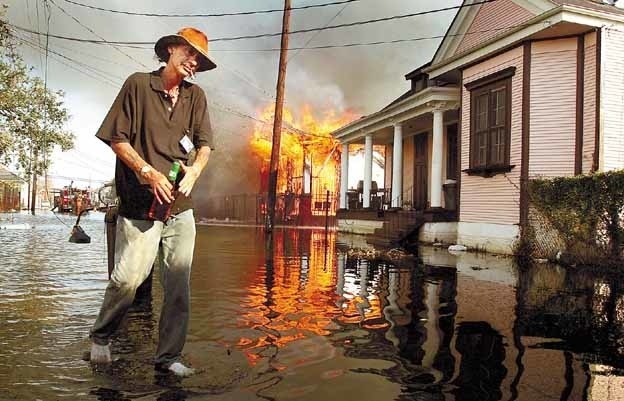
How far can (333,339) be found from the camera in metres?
4.14

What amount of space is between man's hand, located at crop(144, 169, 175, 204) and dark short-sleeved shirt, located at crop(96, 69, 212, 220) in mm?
127

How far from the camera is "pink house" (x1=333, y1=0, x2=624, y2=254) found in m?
12.1

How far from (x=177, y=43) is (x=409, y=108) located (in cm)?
1526

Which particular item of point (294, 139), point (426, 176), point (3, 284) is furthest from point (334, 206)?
point (3, 284)

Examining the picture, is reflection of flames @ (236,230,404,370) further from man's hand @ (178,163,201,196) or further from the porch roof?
the porch roof

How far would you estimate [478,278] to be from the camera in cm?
830

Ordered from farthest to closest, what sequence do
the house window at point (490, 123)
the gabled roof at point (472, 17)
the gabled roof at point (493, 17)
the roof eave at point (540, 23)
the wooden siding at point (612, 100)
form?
the house window at point (490, 123)
the gabled roof at point (472, 17)
the gabled roof at point (493, 17)
the wooden siding at point (612, 100)
the roof eave at point (540, 23)

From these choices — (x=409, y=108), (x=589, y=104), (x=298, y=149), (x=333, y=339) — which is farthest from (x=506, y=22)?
(x=298, y=149)

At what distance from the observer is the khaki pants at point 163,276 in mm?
3154

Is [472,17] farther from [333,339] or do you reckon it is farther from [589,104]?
[333,339]

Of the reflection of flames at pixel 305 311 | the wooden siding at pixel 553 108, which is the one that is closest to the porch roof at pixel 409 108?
the wooden siding at pixel 553 108

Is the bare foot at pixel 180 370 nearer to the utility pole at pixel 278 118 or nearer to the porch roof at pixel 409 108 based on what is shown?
the porch roof at pixel 409 108

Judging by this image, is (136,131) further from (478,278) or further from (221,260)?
(221,260)

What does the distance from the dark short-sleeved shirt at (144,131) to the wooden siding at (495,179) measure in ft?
37.2
